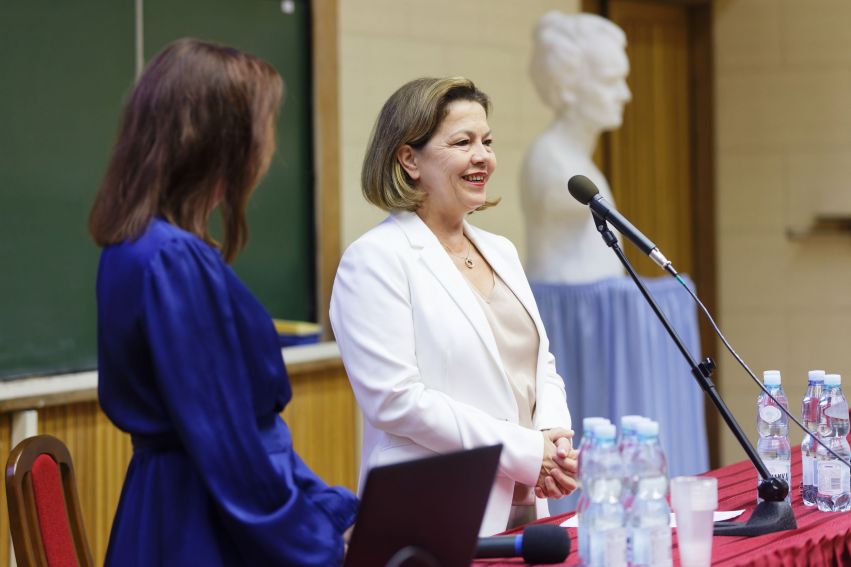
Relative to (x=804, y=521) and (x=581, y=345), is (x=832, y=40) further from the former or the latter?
(x=804, y=521)

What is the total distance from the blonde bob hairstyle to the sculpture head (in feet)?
7.07

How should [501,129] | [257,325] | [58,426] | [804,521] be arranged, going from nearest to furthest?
1. [257,325]
2. [804,521]
3. [58,426]
4. [501,129]

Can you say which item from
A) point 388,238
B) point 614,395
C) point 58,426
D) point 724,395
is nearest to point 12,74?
point 58,426

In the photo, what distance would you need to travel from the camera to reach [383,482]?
1.33 m

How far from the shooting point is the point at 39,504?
188cm

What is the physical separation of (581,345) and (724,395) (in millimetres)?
1978

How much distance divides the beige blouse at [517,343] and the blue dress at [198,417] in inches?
28.9

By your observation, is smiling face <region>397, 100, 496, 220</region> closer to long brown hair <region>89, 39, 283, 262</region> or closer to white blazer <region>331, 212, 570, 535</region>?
white blazer <region>331, 212, 570, 535</region>

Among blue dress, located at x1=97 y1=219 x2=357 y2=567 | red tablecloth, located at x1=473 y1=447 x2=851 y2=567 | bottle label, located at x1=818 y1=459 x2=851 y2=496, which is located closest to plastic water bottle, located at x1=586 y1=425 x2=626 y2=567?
red tablecloth, located at x1=473 y1=447 x2=851 y2=567

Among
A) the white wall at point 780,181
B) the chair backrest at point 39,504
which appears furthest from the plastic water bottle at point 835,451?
the white wall at point 780,181

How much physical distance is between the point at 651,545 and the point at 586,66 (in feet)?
9.96

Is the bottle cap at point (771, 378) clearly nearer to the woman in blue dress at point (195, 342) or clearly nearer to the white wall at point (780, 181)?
the woman in blue dress at point (195, 342)

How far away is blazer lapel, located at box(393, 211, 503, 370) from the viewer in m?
2.20

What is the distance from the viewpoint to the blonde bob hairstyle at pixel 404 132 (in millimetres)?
2258
